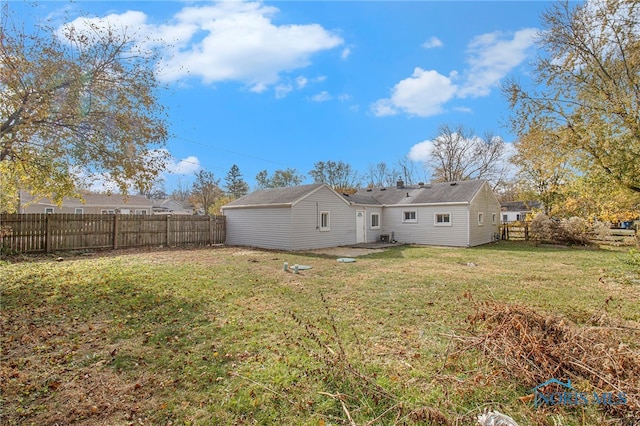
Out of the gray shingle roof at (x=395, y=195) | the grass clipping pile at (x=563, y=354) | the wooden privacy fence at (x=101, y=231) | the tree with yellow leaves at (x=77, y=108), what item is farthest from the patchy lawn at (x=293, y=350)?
the gray shingle roof at (x=395, y=195)

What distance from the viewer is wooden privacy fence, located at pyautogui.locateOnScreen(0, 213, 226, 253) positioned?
36.3 feet

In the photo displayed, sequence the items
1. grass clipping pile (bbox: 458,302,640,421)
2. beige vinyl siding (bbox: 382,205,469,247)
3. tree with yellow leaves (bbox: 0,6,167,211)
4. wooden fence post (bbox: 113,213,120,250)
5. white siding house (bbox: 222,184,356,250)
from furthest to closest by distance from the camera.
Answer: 1. beige vinyl siding (bbox: 382,205,469,247)
2. white siding house (bbox: 222,184,356,250)
3. wooden fence post (bbox: 113,213,120,250)
4. tree with yellow leaves (bbox: 0,6,167,211)
5. grass clipping pile (bbox: 458,302,640,421)

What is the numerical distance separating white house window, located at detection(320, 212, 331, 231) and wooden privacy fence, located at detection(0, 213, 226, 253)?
19.6 ft

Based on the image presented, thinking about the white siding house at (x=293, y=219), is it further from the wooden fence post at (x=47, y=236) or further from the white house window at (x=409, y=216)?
the wooden fence post at (x=47, y=236)

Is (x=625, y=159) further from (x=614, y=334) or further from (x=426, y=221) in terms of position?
(x=426, y=221)

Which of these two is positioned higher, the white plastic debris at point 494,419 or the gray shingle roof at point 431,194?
the gray shingle roof at point 431,194

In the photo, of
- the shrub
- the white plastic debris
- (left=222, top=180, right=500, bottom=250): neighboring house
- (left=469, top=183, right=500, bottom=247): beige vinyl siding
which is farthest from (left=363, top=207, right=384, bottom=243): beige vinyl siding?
the white plastic debris

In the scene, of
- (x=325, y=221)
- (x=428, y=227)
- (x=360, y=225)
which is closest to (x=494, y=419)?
(x=325, y=221)

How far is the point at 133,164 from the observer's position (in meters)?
8.37

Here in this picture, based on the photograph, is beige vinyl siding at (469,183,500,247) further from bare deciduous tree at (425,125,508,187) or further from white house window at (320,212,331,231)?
bare deciduous tree at (425,125,508,187)

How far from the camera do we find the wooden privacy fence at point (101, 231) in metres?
11.1

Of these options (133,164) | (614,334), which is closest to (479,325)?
(614,334)

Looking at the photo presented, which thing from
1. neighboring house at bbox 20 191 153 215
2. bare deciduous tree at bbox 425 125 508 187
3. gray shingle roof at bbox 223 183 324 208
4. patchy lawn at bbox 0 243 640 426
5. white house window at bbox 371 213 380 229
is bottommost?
patchy lawn at bbox 0 243 640 426

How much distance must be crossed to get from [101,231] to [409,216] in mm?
16131
